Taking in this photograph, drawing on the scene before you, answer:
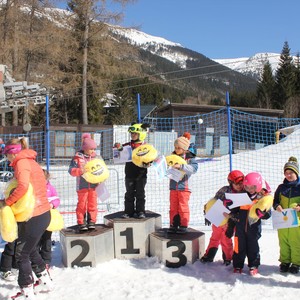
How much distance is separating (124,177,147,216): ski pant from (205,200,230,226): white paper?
4.12ft

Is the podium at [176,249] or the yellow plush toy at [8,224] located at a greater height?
the yellow plush toy at [8,224]

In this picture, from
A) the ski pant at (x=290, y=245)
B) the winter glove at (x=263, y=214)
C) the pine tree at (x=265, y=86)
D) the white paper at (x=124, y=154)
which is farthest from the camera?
the pine tree at (x=265, y=86)

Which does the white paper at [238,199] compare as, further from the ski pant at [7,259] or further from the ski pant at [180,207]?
the ski pant at [7,259]

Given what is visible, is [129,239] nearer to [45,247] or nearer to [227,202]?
[45,247]

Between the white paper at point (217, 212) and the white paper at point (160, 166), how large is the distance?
865 millimetres

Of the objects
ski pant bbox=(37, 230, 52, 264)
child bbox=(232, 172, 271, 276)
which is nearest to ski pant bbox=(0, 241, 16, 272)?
ski pant bbox=(37, 230, 52, 264)

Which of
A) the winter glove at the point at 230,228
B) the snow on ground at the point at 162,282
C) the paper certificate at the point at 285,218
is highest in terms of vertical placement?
the paper certificate at the point at 285,218

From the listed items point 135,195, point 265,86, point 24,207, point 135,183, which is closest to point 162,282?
point 135,195

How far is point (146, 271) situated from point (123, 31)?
2015 cm

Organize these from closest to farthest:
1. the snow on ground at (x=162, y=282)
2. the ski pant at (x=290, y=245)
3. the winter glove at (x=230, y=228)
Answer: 1. the snow on ground at (x=162, y=282)
2. the ski pant at (x=290, y=245)
3. the winter glove at (x=230, y=228)

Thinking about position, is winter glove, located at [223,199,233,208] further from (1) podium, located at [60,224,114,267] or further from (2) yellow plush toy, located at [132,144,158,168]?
(1) podium, located at [60,224,114,267]

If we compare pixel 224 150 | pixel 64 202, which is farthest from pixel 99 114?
pixel 64 202

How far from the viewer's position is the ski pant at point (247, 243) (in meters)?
4.52

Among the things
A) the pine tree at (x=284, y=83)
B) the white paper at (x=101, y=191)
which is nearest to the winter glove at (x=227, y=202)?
the white paper at (x=101, y=191)
